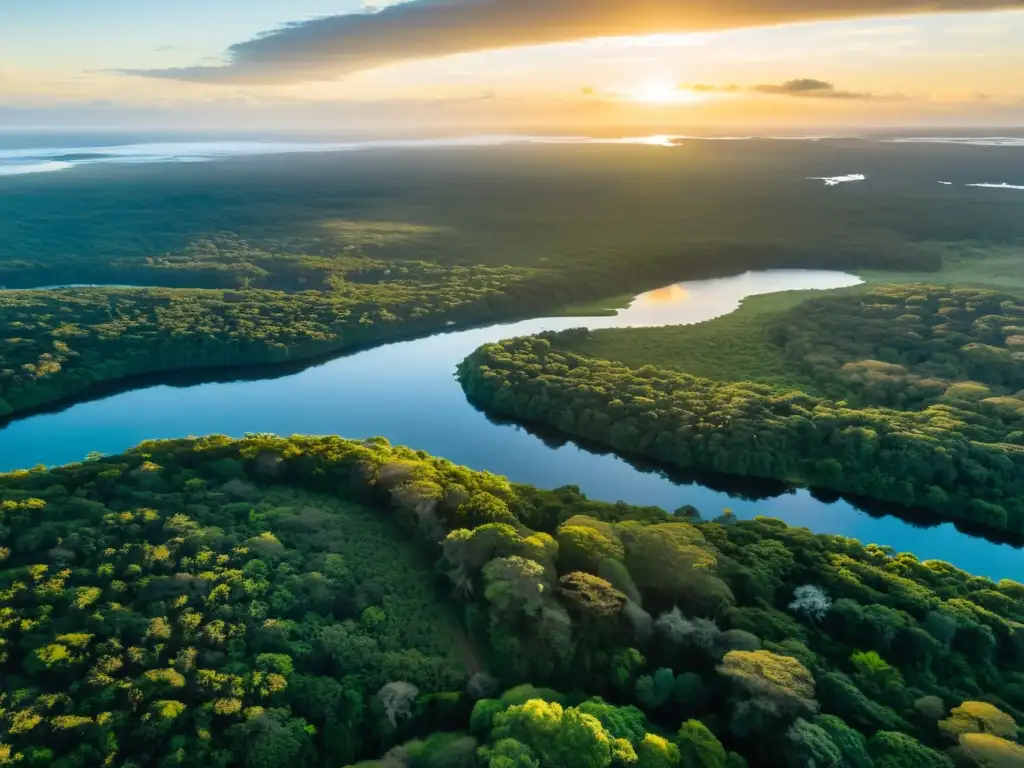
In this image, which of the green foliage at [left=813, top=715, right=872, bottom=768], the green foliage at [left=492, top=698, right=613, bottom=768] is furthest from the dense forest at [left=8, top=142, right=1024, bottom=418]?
the green foliage at [left=813, top=715, right=872, bottom=768]

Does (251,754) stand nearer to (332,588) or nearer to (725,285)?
(332,588)

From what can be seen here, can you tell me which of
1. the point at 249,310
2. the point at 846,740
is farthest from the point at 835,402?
the point at 249,310

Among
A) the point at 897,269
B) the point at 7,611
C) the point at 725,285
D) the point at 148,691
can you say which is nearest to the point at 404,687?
the point at 148,691

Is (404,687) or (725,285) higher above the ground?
(404,687)

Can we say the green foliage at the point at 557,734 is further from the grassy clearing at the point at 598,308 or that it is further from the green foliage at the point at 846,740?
the grassy clearing at the point at 598,308

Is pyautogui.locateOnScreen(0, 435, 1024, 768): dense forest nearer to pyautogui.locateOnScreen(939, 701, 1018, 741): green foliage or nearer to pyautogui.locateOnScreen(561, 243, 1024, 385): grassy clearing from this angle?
pyautogui.locateOnScreen(939, 701, 1018, 741): green foliage

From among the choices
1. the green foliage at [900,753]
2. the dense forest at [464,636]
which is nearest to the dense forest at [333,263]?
the dense forest at [464,636]
